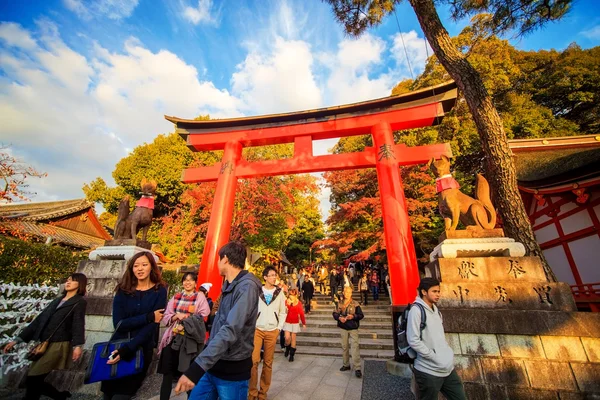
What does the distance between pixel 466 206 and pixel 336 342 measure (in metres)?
5.13

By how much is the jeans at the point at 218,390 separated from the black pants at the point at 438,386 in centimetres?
154

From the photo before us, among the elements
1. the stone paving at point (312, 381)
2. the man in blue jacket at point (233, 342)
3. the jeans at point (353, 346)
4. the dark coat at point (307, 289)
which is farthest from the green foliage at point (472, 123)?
the man in blue jacket at point (233, 342)

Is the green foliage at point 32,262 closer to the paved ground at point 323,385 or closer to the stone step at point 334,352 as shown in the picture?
the paved ground at point 323,385

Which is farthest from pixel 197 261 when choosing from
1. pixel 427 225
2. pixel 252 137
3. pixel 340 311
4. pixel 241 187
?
pixel 427 225

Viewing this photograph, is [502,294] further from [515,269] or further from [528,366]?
[528,366]

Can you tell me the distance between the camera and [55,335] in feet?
8.75

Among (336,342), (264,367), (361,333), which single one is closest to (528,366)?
(264,367)

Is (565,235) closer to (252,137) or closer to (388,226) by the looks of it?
(388,226)

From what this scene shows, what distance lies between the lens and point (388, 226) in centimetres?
572

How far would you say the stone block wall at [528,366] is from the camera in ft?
9.09

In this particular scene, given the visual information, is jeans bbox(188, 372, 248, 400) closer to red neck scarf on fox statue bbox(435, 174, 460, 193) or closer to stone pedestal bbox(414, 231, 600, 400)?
stone pedestal bbox(414, 231, 600, 400)

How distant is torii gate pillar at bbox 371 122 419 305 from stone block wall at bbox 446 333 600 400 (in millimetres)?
1899

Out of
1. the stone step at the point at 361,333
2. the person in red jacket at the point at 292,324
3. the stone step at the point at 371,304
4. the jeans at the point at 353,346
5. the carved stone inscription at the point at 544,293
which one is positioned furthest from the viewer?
the stone step at the point at 371,304

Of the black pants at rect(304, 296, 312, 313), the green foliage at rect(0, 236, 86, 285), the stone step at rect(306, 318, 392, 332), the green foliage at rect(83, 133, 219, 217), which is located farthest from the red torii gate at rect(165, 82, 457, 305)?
the green foliage at rect(83, 133, 219, 217)
